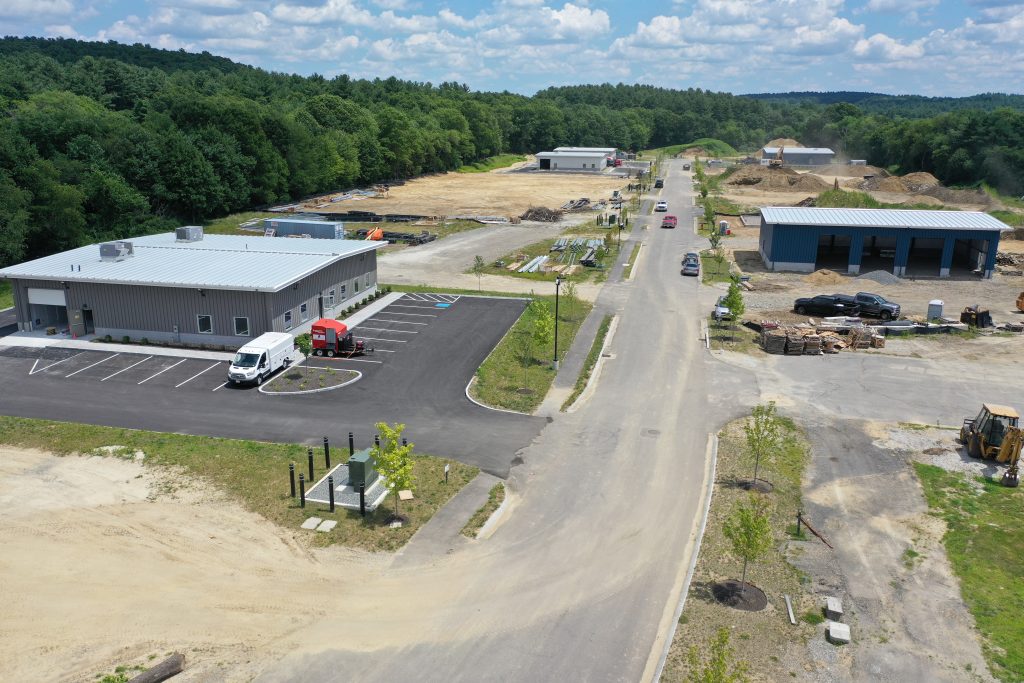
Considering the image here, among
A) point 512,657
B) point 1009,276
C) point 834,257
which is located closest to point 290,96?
point 834,257

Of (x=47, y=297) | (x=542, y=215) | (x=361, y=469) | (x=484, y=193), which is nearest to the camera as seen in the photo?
(x=361, y=469)

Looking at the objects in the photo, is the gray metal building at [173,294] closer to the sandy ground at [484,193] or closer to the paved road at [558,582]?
the paved road at [558,582]

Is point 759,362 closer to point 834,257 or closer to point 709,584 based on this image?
point 709,584

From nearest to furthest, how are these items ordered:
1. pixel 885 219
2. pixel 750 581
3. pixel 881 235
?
pixel 750 581 → pixel 881 235 → pixel 885 219

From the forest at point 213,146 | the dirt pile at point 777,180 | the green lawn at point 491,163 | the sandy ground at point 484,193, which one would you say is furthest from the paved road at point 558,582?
the green lawn at point 491,163

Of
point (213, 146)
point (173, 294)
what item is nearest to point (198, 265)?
point (173, 294)

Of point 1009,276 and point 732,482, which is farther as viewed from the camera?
point 1009,276

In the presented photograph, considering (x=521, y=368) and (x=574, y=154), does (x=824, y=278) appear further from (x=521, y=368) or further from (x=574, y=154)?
(x=574, y=154)
